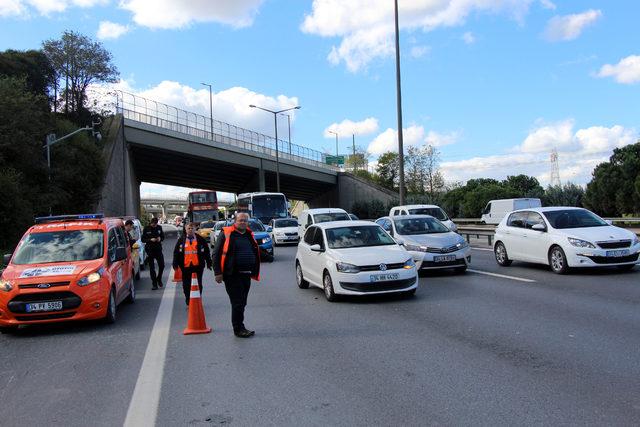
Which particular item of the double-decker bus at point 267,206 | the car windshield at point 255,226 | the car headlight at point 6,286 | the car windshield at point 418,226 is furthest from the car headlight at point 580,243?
the double-decker bus at point 267,206

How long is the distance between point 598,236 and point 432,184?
51.9 meters

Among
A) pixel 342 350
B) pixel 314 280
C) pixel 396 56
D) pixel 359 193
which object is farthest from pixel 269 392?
pixel 359 193

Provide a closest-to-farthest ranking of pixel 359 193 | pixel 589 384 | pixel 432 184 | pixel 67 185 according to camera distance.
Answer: pixel 589 384 < pixel 67 185 < pixel 432 184 < pixel 359 193

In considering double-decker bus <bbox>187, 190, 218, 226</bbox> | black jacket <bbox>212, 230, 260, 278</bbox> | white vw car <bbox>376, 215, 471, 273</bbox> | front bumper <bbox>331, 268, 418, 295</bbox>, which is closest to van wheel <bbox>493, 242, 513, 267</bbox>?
white vw car <bbox>376, 215, 471, 273</bbox>

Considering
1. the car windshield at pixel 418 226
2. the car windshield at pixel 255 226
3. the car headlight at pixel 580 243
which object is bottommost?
the car headlight at pixel 580 243

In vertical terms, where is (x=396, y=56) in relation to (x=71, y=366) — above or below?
above

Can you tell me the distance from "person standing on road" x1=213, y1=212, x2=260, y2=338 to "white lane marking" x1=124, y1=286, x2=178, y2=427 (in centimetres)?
100

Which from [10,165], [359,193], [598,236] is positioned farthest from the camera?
[359,193]

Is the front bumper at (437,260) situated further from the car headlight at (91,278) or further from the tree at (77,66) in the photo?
the tree at (77,66)

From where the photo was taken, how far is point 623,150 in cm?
4400

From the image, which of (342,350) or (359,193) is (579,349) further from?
(359,193)

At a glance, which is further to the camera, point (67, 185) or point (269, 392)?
point (67, 185)

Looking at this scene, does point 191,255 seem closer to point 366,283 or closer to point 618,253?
point 366,283

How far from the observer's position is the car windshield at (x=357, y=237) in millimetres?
11031
